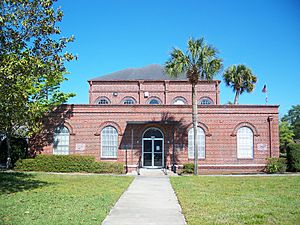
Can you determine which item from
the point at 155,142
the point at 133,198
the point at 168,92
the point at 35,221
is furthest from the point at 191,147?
the point at 35,221

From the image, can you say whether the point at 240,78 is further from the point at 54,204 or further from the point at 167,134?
the point at 54,204

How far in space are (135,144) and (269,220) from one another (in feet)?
56.0

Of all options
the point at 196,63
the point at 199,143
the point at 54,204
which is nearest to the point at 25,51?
the point at 54,204

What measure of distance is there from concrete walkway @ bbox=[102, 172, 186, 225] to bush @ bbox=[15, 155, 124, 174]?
923cm

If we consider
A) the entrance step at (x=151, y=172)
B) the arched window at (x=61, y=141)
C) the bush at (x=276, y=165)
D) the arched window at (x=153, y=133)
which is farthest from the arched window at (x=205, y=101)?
the arched window at (x=61, y=141)

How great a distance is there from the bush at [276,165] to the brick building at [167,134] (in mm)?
1311

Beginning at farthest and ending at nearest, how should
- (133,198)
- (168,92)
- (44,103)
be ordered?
(168,92), (44,103), (133,198)

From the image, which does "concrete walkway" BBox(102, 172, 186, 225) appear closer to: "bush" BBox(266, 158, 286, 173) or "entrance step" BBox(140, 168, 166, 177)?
"entrance step" BBox(140, 168, 166, 177)

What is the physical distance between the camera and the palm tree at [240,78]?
35.9 metres

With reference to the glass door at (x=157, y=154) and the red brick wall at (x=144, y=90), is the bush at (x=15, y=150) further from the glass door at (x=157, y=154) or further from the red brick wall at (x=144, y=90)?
the red brick wall at (x=144, y=90)

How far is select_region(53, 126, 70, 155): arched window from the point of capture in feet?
79.3

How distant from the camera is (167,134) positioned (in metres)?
24.3

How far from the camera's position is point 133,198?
11.0m

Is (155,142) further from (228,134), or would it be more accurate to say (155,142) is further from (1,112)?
(1,112)
